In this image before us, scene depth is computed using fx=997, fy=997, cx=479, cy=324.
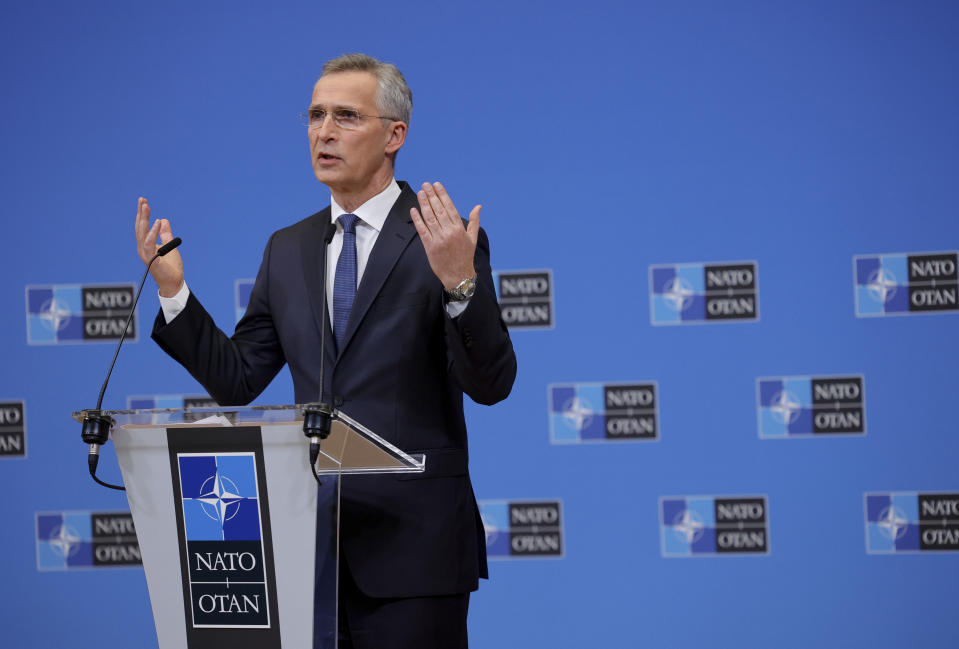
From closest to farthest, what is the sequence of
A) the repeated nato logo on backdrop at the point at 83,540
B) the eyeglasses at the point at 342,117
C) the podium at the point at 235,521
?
the podium at the point at 235,521 → the eyeglasses at the point at 342,117 → the repeated nato logo on backdrop at the point at 83,540

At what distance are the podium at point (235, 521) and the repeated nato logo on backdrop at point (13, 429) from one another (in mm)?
2633

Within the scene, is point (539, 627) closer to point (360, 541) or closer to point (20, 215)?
point (360, 541)

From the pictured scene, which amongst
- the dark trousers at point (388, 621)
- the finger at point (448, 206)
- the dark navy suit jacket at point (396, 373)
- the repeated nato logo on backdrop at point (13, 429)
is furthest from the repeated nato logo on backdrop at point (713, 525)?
the repeated nato logo on backdrop at point (13, 429)

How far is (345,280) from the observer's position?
1848mm

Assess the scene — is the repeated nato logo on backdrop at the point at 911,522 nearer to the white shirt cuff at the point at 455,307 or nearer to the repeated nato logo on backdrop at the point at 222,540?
the white shirt cuff at the point at 455,307

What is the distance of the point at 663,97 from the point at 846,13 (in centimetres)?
69

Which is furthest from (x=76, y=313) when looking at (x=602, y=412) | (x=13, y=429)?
(x=602, y=412)

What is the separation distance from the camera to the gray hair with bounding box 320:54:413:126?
1989 millimetres

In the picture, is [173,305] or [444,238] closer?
[444,238]

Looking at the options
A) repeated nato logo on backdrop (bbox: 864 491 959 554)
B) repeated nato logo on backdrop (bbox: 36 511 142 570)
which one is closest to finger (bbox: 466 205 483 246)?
repeated nato logo on backdrop (bbox: 864 491 959 554)

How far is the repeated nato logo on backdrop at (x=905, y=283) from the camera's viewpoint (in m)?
3.42

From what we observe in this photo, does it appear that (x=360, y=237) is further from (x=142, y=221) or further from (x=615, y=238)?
(x=615, y=238)

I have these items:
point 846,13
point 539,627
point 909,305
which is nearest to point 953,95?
point 846,13

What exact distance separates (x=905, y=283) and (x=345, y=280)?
233cm
